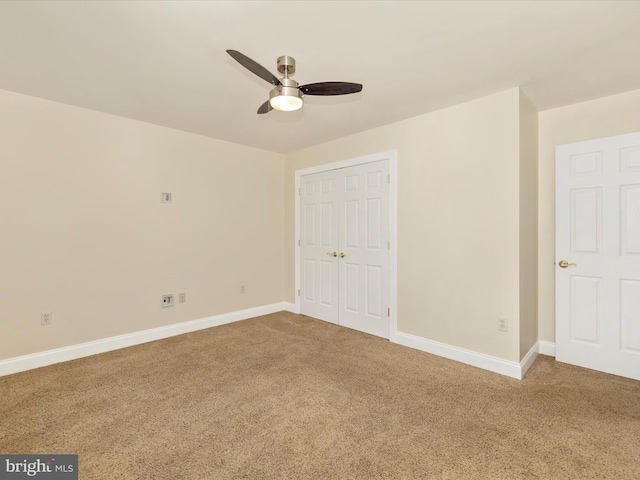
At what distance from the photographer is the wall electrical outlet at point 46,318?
291cm

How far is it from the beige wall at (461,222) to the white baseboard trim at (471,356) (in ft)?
0.17

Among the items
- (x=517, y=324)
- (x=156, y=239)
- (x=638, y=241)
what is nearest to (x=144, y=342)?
(x=156, y=239)

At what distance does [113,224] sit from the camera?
3311mm

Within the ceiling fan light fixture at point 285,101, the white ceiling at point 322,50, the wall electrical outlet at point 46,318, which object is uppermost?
the white ceiling at point 322,50

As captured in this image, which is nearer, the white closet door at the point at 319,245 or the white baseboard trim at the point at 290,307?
the white closet door at the point at 319,245

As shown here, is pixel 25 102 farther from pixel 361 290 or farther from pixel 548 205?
pixel 548 205

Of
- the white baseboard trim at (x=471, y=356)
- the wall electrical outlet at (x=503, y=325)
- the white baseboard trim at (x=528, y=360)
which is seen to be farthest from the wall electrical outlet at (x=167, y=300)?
the white baseboard trim at (x=528, y=360)

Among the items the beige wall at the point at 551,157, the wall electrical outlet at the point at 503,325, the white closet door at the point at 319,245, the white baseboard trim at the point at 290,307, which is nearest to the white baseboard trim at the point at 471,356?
the wall electrical outlet at the point at 503,325

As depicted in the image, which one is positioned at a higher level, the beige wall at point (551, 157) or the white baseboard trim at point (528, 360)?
the beige wall at point (551, 157)

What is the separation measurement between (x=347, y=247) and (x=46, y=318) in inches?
130

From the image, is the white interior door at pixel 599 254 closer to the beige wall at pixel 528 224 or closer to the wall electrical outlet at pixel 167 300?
the beige wall at pixel 528 224

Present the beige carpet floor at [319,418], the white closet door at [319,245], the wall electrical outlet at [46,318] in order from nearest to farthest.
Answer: the beige carpet floor at [319,418] → the wall electrical outlet at [46,318] → the white closet door at [319,245]

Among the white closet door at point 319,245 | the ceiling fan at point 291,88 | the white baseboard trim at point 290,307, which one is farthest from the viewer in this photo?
the white baseboard trim at point 290,307

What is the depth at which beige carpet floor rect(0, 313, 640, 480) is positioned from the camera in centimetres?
164
